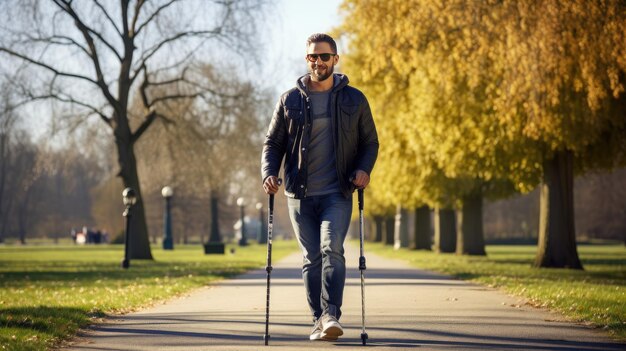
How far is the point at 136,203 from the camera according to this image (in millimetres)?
34531

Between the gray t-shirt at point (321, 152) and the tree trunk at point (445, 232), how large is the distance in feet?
122

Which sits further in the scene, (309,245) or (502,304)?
(502,304)

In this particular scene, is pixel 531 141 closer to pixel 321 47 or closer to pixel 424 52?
pixel 424 52

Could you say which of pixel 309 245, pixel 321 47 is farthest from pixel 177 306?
pixel 321 47

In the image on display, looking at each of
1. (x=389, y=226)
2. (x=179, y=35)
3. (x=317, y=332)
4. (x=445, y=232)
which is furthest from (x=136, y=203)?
(x=389, y=226)

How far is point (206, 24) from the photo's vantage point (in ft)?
104

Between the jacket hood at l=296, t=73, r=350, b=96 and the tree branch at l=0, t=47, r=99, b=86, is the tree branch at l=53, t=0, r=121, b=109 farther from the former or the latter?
the jacket hood at l=296, t=73, r=350, b=96

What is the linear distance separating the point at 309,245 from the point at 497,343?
1.66 meters

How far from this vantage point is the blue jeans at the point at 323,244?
827 centimetres

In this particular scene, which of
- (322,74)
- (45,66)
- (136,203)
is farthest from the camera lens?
(136,203)

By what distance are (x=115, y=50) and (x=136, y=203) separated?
519 cm

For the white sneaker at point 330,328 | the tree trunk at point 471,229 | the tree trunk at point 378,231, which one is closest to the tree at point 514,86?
the white sneaker at point 330,328

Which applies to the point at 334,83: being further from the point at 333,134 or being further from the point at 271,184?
the point at 271,184

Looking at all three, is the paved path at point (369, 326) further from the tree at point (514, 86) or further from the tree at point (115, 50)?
the tree at point (115, 50)
